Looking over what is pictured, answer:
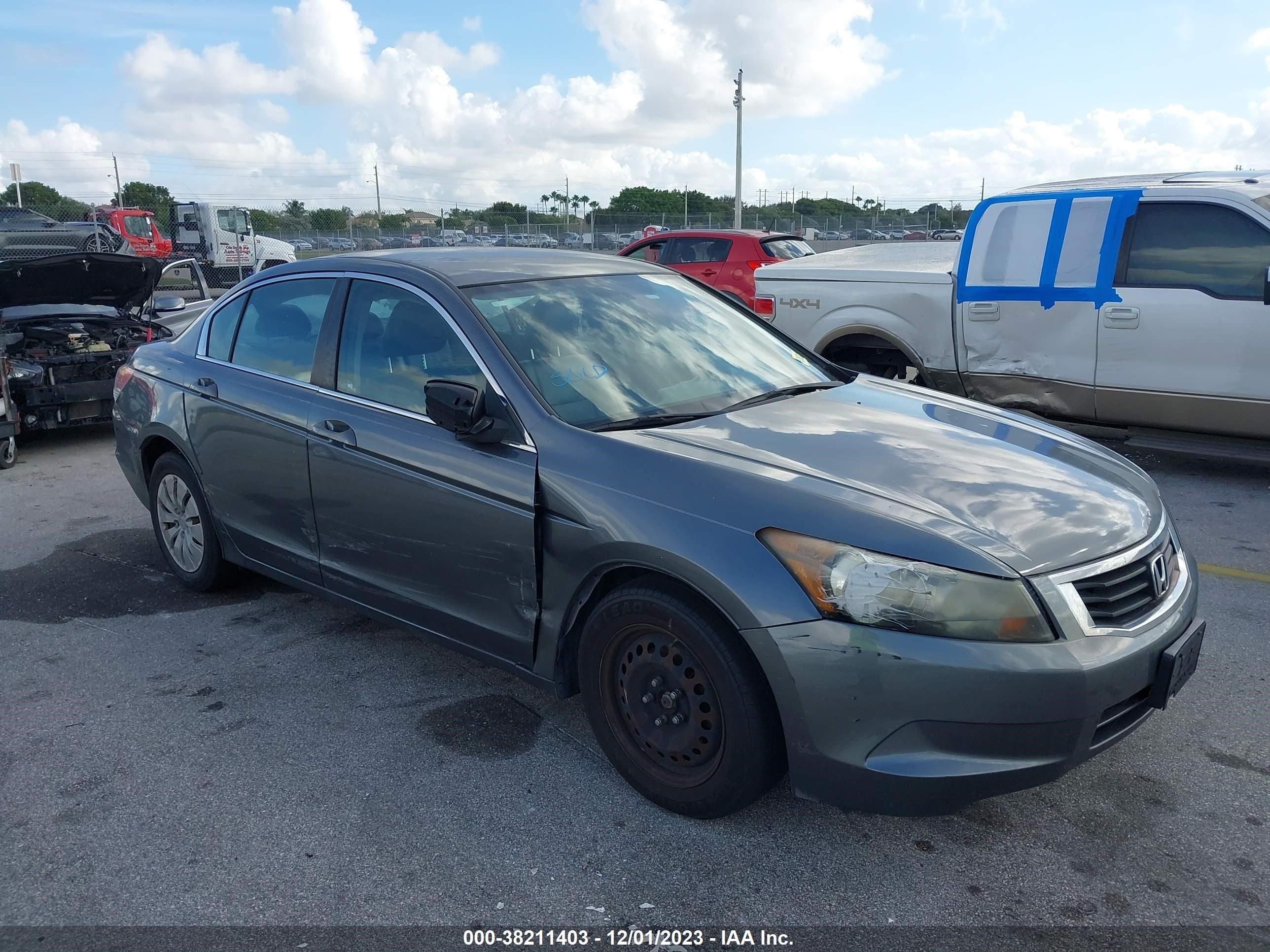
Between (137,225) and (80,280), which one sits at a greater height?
(137,225)

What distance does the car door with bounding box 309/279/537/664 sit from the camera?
3301mm

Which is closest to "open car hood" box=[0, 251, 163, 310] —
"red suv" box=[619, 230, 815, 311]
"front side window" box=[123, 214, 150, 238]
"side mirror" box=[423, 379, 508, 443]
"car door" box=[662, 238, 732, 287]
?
"side mirror" box=[423, 379, 508, 443]

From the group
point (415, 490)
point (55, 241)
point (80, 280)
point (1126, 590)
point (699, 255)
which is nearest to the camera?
point (1126, 590)

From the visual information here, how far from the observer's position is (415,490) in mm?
3553

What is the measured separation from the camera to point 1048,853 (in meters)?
2.84

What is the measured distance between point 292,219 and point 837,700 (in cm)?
6523

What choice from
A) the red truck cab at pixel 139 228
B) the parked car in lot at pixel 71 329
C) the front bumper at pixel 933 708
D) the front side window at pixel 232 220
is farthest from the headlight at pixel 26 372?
the front side window at pixel 232 220

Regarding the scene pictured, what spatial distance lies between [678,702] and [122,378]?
3933mm

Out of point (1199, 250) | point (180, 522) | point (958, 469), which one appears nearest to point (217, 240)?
point (180, 522)

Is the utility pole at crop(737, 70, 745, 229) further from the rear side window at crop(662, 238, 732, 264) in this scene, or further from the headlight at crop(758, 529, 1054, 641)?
the headlight at crop(758, 529, 1054, 641)

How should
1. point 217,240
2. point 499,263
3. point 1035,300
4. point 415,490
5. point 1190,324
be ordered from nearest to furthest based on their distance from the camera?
1. point 415,490
2. point 499,263
3. point 1190,324
4. point 1035,300
5. point 217,240

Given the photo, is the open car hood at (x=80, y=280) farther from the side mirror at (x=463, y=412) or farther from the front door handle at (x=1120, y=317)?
the front door handle at (x=1120, y=317)

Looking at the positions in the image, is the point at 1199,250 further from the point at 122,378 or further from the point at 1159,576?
the point at 122,378

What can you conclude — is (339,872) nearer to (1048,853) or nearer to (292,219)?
(1048,853)
